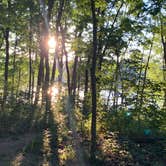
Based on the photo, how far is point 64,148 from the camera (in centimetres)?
1185

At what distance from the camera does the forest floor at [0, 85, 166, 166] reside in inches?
404

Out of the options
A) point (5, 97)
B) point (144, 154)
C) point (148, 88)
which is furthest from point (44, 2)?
point (144, 154)

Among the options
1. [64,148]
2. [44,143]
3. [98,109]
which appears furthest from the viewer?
[98,109]

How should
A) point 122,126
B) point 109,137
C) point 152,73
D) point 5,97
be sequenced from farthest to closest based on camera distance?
point 152,73
point 5,97
point 122,126
point 109,137

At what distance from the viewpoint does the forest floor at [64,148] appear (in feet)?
33.7

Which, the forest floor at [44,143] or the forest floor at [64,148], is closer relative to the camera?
the forest floor at [64,148]

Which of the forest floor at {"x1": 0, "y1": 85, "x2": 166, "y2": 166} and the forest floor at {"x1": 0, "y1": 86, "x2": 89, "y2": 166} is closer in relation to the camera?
the forest floor at {"x1": 0, "y1": 85, "x2": 166, "y2": 166}

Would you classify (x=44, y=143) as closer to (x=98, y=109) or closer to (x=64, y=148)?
(x=64, y=148)

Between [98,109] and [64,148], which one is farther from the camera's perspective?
[98,109]

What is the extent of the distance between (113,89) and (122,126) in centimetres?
240

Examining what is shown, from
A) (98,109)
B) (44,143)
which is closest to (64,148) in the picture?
(44,143)

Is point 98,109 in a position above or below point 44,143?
above

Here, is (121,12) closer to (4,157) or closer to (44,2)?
(44,2)

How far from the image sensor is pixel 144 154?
426 inches
